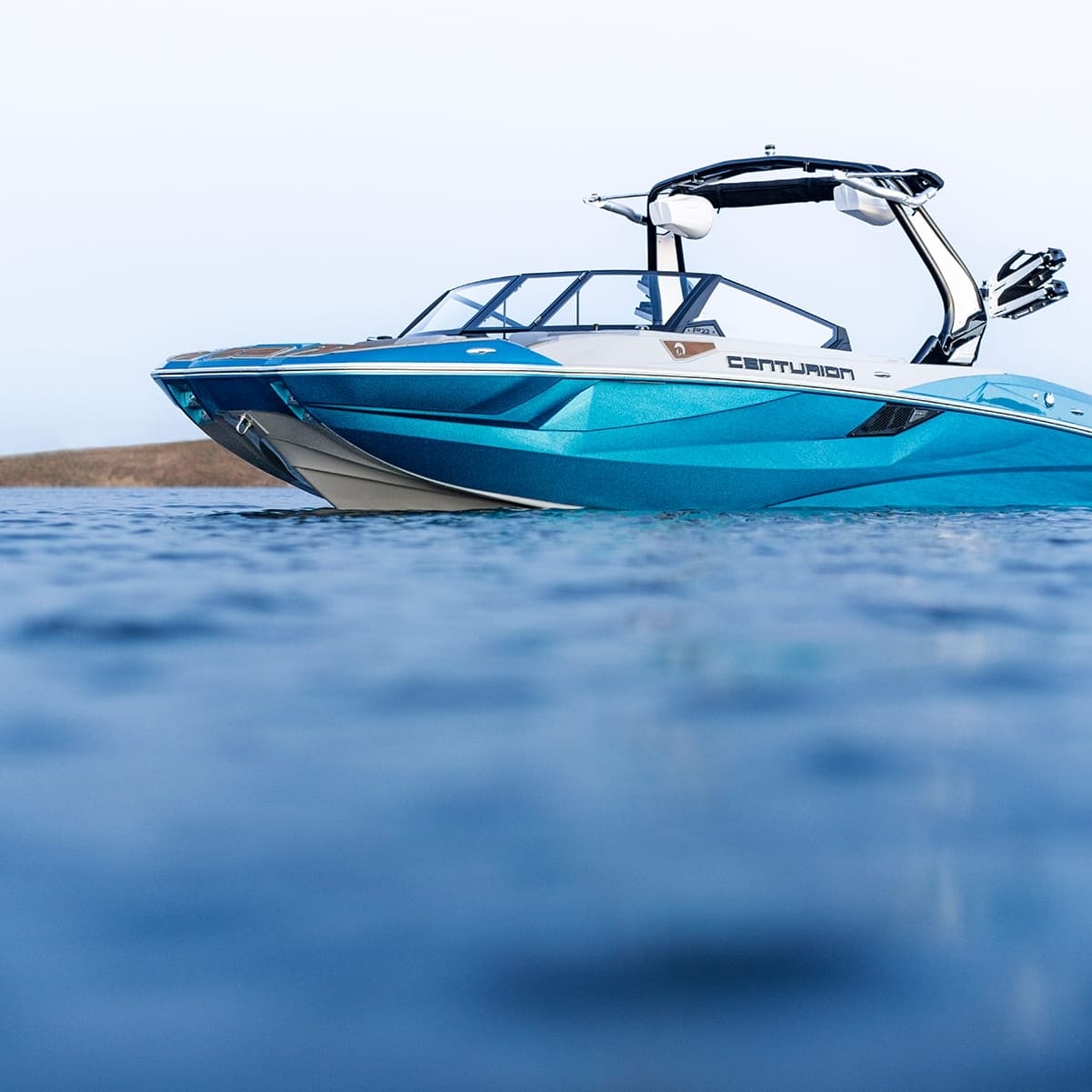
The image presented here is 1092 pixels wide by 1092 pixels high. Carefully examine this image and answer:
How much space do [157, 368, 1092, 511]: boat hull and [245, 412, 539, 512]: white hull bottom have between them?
0.01 meters

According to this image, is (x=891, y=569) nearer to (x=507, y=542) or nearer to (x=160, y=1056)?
(x=507, y=542)

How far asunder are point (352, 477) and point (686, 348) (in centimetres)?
236

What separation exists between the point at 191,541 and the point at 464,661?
14.6 feet

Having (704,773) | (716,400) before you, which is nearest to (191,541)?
(716,400)

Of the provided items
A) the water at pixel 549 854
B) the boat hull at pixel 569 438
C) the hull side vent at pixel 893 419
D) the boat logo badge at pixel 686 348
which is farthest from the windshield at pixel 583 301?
the water at pixel 549 854

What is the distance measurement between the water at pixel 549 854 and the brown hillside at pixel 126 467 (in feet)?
120

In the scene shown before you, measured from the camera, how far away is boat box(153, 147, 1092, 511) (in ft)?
26.3

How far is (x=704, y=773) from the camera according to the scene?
217 cm

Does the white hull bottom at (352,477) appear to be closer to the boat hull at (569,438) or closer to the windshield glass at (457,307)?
the boat hull at (569,438)

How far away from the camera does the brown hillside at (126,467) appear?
39406mm

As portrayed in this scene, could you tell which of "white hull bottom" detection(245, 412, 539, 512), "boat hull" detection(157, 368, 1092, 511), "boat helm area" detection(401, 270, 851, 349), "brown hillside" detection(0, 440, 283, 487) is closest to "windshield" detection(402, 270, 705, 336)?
Result: "boat helm area" detection(401, 270, 851, 349)

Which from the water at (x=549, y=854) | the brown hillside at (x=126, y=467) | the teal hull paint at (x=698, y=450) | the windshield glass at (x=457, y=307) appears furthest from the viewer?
the brown hillside at (x=126, y=467)

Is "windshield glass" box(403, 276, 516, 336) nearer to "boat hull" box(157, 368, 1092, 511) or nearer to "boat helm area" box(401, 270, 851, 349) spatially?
"boat helm area" box(401, 270, 851, 349)

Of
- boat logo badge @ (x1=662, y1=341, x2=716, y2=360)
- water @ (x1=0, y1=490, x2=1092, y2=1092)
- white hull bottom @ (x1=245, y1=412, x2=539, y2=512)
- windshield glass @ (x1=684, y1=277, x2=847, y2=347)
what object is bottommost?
water @ (x1=0, y1=490, x2=1092, y2=1092)
